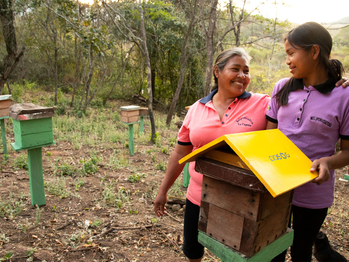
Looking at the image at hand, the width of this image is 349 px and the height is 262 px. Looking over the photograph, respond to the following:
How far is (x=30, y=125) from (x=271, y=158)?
299cm

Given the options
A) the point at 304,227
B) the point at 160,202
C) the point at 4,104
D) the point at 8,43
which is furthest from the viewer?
the point at 8,43

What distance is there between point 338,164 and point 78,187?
380 cm

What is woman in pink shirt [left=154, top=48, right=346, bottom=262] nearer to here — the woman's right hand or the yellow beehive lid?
the woman's right hand

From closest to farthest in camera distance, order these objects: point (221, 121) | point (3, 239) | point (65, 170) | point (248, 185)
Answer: point (248, 185)
point (221, 121)
point (3, 239)
point (65, 170)

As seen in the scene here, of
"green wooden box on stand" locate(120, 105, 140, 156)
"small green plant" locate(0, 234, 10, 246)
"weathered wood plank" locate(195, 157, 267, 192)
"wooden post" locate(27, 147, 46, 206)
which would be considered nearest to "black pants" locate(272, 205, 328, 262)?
"weathered wood plank" locate(195, 157, 267, 192)

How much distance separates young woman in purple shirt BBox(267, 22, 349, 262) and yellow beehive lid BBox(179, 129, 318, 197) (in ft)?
0.93

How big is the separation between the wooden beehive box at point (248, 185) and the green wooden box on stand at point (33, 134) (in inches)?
99.8

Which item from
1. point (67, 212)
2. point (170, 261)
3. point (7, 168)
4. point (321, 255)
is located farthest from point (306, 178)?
point (7, 168)

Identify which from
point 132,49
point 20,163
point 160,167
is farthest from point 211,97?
point 132,49

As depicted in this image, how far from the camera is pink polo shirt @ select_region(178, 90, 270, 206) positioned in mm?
1671

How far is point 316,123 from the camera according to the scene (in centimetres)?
148

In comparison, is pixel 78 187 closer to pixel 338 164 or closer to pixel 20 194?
pixel 20 194

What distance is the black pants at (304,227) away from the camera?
1.59m

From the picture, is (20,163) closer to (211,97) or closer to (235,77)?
(211,97)
